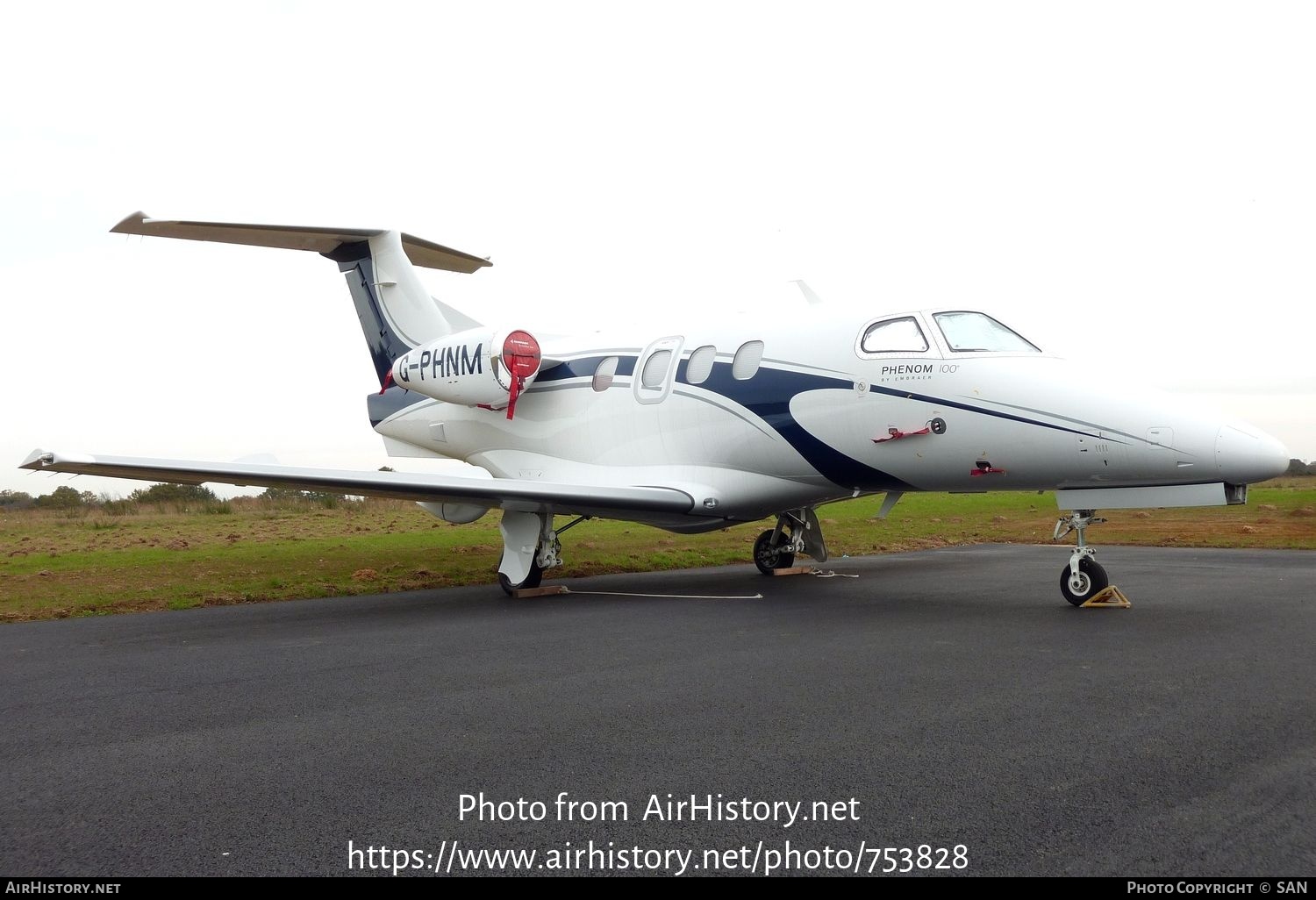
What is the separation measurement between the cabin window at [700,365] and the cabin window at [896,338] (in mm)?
2160

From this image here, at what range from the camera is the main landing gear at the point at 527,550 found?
1217 cm

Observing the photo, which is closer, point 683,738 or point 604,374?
point 683,738

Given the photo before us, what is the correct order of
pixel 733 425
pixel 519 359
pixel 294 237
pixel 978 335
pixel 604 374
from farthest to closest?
pixel 294 237 < pixel 519 359 < pixel 604 374 < pixel 733 425 < pixel 978 335

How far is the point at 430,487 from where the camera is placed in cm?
1074

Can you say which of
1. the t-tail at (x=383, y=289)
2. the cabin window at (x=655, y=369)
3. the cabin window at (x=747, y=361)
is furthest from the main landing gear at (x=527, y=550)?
the t-tail at (x=383, y=289)

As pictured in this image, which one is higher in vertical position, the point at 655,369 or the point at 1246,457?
the point at 655,369

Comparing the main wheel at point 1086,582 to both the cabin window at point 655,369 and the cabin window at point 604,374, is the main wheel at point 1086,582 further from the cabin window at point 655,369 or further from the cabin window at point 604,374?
the cabin window at point 604,374

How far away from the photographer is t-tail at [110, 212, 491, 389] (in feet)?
51.9

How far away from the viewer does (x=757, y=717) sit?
5086 millimetres

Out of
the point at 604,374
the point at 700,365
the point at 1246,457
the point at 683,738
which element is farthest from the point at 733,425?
the point at 683,738

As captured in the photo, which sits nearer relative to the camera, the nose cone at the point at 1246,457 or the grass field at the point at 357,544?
the nose cone at the point at 1246,457

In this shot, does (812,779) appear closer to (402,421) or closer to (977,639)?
(977,639)

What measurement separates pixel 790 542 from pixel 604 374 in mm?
3530

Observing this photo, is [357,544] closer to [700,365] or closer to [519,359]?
[519,359]
